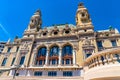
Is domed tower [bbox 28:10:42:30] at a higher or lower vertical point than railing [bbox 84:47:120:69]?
higher

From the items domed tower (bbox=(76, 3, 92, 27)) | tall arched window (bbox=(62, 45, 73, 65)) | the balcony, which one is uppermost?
domed tower (bbox=(76, 3, 92, 27))

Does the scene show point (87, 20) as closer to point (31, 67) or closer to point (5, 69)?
point (31, 67)

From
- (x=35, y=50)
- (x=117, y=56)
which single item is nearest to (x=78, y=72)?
(x=35, y=50)

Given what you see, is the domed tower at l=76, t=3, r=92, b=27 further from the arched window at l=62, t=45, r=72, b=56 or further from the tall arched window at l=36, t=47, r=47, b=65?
the tall arched window at l=36, t=47, r=47, b=65

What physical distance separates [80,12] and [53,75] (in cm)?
2066

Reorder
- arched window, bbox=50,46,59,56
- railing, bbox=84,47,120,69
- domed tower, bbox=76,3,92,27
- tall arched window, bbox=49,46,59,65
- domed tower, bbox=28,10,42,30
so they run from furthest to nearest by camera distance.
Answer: domed tower, bbox=28,10,42,30, domed tower, bbox=76,3,92,27, arched window, bbox=50,46,59,56, tall arched window, bbox=49,46,59,65, railing, bbox=84,47,120,69

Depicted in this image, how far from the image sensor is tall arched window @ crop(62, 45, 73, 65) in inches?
1168

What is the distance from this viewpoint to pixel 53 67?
2798 cm

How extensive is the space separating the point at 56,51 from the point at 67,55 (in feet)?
10.8

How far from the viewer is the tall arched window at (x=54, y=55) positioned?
1198 inches

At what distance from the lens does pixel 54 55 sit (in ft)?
103

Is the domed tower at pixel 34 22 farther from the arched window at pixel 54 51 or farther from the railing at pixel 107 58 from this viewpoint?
the railing at pixel 107 58

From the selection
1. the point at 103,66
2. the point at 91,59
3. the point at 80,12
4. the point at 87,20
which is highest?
the point at 80,12

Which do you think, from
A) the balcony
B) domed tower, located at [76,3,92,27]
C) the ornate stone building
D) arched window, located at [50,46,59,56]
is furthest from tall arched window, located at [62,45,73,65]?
the balcony
